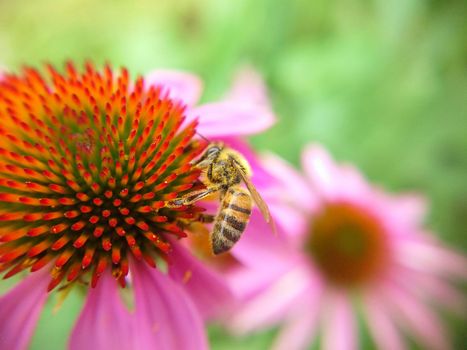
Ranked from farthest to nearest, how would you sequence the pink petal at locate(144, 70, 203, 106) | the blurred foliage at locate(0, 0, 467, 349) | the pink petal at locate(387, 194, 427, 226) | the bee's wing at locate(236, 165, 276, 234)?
the blurred foliage at locate(0, 0, 467, 349), the pink petal at locate(387, 194, 427, 226), the pink petal at locate(144, 70, 203, 106), the bee's wing at locate(236, 165, 276, 234)

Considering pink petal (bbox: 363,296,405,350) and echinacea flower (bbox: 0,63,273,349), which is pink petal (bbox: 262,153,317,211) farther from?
echinacea flower (bbox: 0,63,273,349)

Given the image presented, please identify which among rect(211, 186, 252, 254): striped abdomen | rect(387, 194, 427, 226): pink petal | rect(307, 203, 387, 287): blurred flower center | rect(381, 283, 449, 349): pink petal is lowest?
rect(211, 186, 252, 254): striped abdomen

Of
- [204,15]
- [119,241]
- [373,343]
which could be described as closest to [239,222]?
[119,241]

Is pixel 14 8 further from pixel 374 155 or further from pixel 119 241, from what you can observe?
pixel 119 241

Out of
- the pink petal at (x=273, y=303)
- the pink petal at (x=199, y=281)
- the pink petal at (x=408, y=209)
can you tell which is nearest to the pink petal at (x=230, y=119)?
the pink petal at (x=199, y=281)

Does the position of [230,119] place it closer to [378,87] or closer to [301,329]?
[301,329]

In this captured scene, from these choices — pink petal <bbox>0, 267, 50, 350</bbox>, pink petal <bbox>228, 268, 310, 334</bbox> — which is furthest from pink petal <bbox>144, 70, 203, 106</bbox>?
pink petal <bbox>228, 268, 310, 334</bbox>

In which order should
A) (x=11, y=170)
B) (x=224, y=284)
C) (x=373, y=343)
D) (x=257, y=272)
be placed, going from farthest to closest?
(x=373, y=343)
(x=257, y=272)
(x=224, y=284)
(x=11, y=170)
